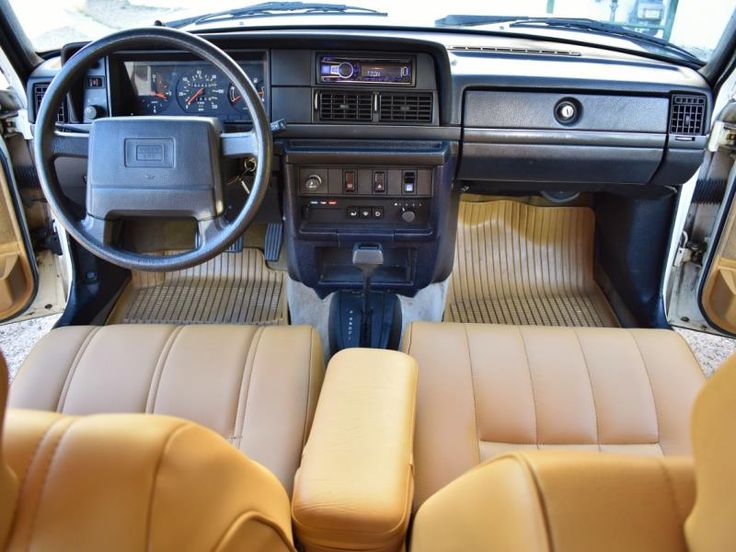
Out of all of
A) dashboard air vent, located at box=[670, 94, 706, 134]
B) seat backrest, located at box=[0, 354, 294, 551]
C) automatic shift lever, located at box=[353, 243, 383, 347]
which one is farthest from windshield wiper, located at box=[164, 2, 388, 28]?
seat backrest, located at box=[0, 354, 294, 551]

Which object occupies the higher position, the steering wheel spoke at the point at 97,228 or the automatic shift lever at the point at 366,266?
the steering wheel spoke at the point at 97,228

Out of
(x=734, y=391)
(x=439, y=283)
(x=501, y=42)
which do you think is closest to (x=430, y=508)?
(x=734, y=391)

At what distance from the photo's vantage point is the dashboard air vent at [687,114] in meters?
1.63

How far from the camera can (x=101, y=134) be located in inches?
54.4

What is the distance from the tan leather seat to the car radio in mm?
1207

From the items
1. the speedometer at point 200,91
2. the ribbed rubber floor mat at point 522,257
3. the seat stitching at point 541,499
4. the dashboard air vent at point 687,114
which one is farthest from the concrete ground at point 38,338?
the seat stitching at point 541,499

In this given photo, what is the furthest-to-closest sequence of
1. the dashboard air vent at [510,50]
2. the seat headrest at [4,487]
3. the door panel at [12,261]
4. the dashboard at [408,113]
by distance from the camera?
the door panel at [12,261] → the dashboard air vent at [510,50] → the dashboard at [408,113] → the seat headrest at [4,487]

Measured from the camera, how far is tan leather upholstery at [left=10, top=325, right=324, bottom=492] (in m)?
1.20

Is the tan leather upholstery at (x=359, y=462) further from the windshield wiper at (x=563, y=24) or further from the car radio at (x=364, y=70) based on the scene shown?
the windshield wiper at (x=563, y=24)

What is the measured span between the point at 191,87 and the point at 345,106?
1.46 feet

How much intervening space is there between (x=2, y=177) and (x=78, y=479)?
189 cm

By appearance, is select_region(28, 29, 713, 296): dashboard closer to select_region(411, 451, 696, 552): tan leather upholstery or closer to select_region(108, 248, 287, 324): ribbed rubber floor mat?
select_region(108, 248, 287, 324): ribbed rubber floor mat

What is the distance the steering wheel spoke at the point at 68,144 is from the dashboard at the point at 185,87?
17 centimetres

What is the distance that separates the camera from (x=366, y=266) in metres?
1.66
